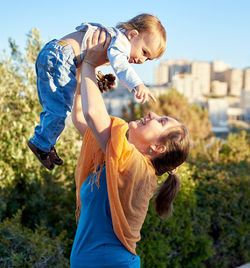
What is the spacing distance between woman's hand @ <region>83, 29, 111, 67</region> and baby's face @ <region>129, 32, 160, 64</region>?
0.19m

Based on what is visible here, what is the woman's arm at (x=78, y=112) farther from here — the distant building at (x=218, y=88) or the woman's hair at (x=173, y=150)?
the distant building at (x=218, y=88)

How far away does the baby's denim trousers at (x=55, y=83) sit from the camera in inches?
71.8

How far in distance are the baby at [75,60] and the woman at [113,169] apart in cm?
10

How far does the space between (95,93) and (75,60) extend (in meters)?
0.33

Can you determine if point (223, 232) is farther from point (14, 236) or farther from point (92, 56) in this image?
point (92, 56)

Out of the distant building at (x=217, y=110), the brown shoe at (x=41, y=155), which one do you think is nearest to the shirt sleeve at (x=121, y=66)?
the brown shoe at (x=41, y=155)

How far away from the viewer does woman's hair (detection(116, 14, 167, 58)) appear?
194cm

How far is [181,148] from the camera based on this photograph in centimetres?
198

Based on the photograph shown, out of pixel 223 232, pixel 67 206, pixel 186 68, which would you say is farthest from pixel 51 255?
pixel 186 68

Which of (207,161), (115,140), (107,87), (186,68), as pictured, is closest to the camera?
(115,140)

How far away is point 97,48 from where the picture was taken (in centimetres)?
180

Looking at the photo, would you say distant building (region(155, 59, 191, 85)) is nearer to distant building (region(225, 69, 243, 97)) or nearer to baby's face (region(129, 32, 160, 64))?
distant building (region(225, 69, 243, 97))

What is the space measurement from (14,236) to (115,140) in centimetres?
172

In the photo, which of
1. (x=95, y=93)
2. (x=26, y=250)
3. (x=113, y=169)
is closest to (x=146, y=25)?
(x=95, y=93)
